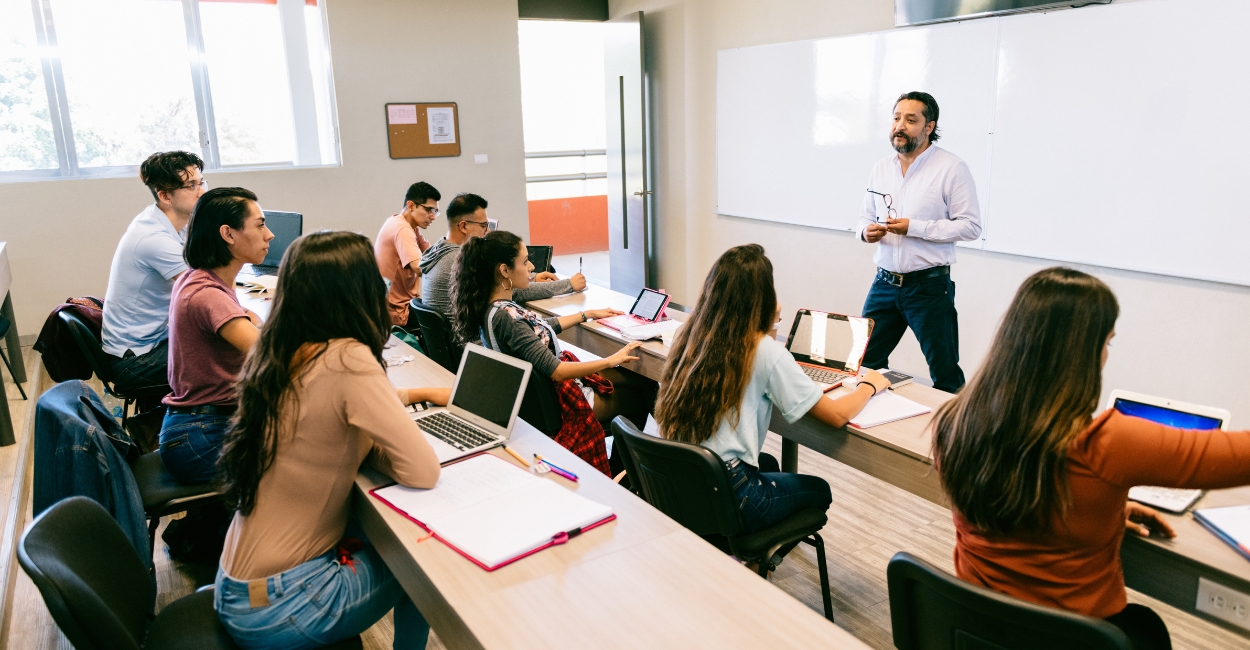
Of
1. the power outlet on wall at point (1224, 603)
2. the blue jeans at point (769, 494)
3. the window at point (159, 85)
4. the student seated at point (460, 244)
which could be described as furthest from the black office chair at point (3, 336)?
the power outlet on wall at point (1224, 603)

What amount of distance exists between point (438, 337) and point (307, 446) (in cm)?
168

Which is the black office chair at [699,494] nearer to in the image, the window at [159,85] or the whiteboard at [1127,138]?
the whiteboard at [1127,138]

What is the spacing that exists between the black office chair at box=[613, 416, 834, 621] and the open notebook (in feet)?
0.93

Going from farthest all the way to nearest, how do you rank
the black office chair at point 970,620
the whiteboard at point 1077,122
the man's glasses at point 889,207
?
the man's glasses at point 889,207, the whiteboard at point 1077,122, the black office chair at point 970,620

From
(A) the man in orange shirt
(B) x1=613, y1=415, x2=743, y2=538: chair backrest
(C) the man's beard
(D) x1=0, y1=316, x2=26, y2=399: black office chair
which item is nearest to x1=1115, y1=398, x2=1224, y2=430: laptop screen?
(B) x1=613, y1=415, x2=743, y2=538: chair backrest

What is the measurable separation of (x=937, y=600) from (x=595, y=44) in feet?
31.6

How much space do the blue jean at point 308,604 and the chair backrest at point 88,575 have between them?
166mm

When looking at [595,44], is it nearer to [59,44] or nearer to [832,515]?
[59,44]

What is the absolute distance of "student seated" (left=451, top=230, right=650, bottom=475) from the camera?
262 centimetres

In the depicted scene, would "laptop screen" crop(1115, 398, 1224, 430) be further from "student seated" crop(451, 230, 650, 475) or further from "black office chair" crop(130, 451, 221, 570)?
"black office chair" crop(130, 451, 221, 570)

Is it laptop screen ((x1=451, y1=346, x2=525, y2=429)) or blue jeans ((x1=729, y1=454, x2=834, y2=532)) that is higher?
laptop screen ((x1=451, y1=346, x2=525, y2=429))

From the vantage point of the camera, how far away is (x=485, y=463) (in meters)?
1.86

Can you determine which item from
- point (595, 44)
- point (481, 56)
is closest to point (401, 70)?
point (481, 56)

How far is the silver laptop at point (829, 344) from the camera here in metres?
2.48
